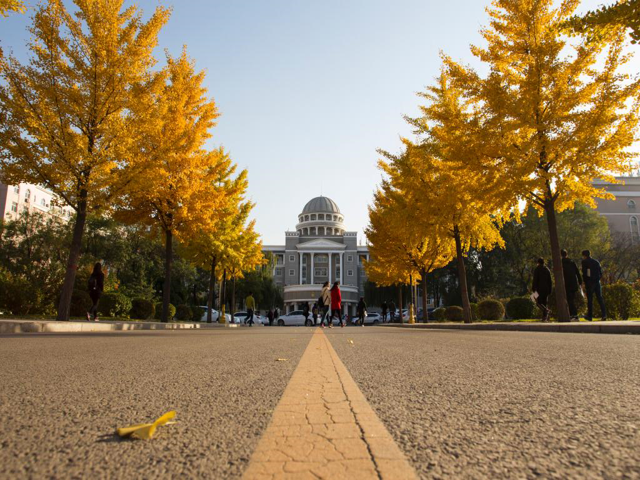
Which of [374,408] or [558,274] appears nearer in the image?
[374,408]

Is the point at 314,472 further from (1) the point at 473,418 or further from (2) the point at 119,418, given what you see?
(2) the point at 119,418

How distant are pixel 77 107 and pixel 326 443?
40.0 feet

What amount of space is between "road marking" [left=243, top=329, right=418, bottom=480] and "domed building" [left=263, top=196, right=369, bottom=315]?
9922cm

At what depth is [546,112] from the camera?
41.1 ft

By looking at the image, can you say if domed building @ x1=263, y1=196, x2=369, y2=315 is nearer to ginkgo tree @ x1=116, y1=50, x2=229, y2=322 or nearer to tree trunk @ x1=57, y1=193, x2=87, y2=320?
ginkgo tree @ x1=116, y1=50, x2=229, y2=322

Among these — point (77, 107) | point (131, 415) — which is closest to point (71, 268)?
point (77, 107)

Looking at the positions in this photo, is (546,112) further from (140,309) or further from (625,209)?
(625,209)

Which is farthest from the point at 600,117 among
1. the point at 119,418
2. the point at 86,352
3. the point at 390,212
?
the point at 119,418

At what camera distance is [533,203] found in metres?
13.5

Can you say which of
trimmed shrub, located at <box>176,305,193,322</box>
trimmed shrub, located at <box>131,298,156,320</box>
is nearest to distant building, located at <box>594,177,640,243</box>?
trimmed shrub, located at <box>176,305,193,322</box>

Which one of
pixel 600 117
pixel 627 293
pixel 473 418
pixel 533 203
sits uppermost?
pixel 600 117

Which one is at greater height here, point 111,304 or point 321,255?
point 321,255

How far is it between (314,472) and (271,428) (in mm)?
528

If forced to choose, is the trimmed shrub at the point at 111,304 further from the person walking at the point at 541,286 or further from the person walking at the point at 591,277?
the person walking at the point at 591,277
